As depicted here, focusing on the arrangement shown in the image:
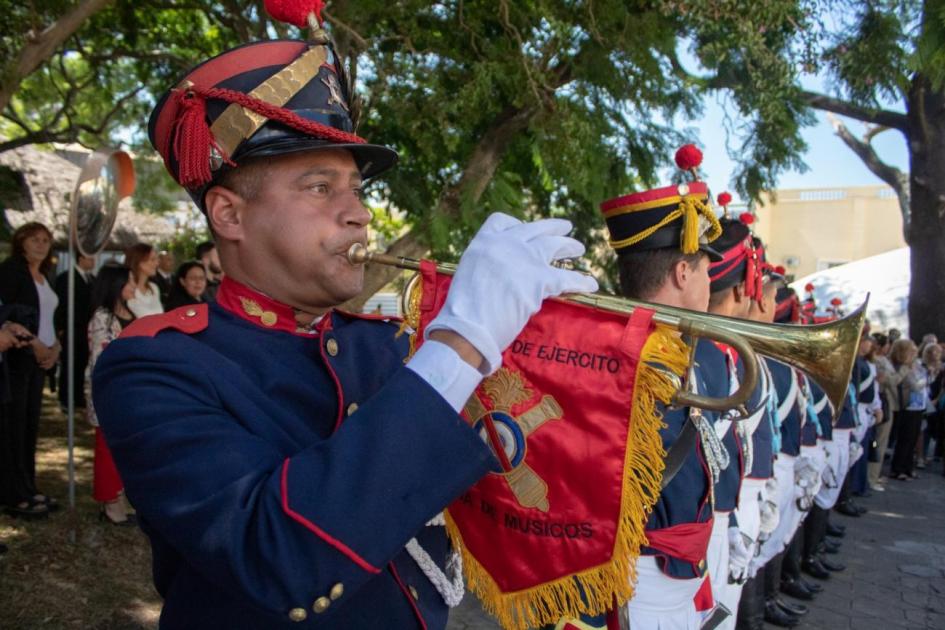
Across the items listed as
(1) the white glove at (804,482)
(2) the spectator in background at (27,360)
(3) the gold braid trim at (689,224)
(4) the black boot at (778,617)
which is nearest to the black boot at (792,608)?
(4) the black boot at (778,617)

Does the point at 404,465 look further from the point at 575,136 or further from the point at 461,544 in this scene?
the point at 575,136

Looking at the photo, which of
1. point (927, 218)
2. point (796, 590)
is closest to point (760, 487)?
point (796, 590)

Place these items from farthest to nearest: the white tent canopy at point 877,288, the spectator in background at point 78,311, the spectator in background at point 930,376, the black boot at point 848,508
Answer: the white tent canopy at point 877,288 < the spectator in background at point 930,376 < the black boot at point 848,508 < the spectator in background at point 78,311

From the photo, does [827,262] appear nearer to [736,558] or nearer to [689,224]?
[736,558]

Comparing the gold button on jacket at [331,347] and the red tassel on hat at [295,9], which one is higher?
the red tassel on hat at [295,9]

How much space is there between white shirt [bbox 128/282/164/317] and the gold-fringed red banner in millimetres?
4821

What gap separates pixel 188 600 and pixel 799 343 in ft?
4.41

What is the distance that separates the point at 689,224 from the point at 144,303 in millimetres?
4512

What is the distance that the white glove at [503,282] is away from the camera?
1258 millimetres

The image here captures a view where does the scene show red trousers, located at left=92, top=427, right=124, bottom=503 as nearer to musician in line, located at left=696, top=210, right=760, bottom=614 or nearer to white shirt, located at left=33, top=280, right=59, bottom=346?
white shirt, located at left=33, top=280, right=59, bottom=346

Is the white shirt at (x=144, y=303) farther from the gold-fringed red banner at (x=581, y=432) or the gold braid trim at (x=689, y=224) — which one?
the gold-fringed red banner at (x=581, y=432)

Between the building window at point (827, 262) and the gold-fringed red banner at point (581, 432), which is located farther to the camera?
the building window at point (827, 262)

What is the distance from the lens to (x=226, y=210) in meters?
1.59

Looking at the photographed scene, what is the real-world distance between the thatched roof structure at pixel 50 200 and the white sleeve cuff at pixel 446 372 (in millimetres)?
7164
